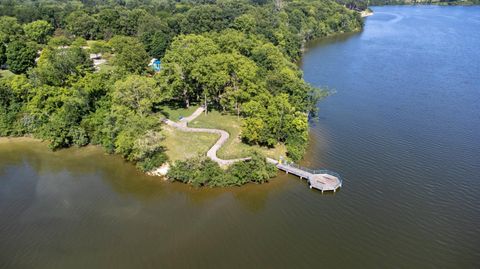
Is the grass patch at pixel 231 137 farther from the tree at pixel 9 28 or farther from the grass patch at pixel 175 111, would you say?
the tree at pixel 9 28

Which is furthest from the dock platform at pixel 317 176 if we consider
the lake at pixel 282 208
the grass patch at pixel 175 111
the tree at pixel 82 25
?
the tree at pixel 82 25

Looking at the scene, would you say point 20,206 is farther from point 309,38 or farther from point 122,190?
point 309,38

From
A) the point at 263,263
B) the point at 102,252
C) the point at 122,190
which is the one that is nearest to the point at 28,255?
the point at 102,252

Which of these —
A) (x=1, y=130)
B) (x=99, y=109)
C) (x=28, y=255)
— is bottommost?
(x=28, y=255)

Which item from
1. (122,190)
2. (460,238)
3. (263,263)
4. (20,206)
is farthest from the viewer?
(122,190)

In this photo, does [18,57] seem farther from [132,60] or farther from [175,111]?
[175,111]

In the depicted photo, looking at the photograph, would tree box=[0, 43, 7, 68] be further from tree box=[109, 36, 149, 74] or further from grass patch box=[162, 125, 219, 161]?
grass patch box=[162, 125, 219, 161]

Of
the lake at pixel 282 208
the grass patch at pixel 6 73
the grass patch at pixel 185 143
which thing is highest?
the grass patch at pixel 6 73
